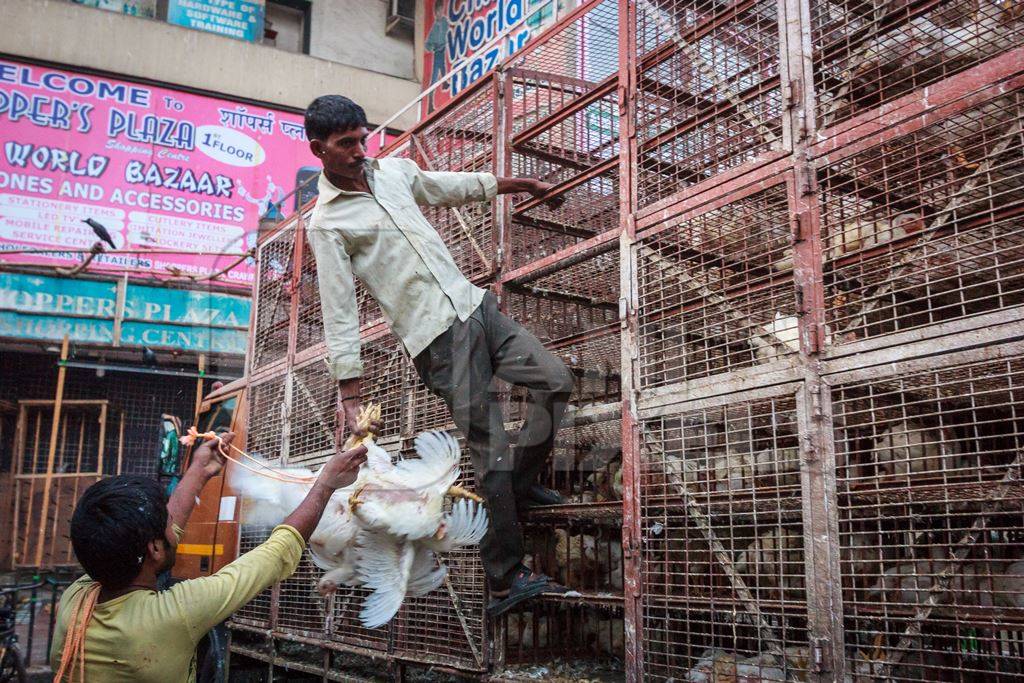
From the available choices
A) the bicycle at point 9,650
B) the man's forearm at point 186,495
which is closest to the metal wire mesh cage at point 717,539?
the man's forearm at point 186,495

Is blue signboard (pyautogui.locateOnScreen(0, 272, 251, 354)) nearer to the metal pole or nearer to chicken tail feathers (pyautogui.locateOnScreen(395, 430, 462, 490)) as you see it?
the metal pole

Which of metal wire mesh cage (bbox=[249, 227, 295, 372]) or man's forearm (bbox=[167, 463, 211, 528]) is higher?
metal wire mesh cage (bbox=[249, 227, 295, 372])

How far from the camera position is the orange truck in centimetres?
819

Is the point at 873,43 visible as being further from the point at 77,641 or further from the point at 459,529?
the point at 77,641

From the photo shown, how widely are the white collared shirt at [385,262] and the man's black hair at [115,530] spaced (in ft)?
5.38

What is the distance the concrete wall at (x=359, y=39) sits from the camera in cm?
1670

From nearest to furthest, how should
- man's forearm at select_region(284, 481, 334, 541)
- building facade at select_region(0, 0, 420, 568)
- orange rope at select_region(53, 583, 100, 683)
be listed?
orange rope at select_region(53, 583, 100, 683)
man's forearm at select_region(284, 481, 334, 541)
building facade at select_region(0, 0, 420, 568)

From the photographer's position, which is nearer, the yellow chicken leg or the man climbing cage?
the yellow chicken leg

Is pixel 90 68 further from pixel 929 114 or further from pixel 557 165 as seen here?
pixel 929 114

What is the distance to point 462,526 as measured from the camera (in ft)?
11.8

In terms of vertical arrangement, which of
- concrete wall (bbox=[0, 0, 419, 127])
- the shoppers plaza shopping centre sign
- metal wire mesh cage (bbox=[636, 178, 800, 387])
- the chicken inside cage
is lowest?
metal wire mesh cage (bbox=[636, 178, 800, 387])

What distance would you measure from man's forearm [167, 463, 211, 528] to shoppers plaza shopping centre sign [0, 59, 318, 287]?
36.5 feet

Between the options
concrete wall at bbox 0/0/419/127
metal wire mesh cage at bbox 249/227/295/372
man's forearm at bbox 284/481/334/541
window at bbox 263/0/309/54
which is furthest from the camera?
window at bbox 263/0/309/54

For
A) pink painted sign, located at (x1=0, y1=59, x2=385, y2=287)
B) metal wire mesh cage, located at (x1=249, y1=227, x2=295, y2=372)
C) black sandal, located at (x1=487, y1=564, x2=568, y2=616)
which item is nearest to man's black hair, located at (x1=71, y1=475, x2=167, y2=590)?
black sandal, located at (x1=487, y1=564, x2=568, y2=616)
